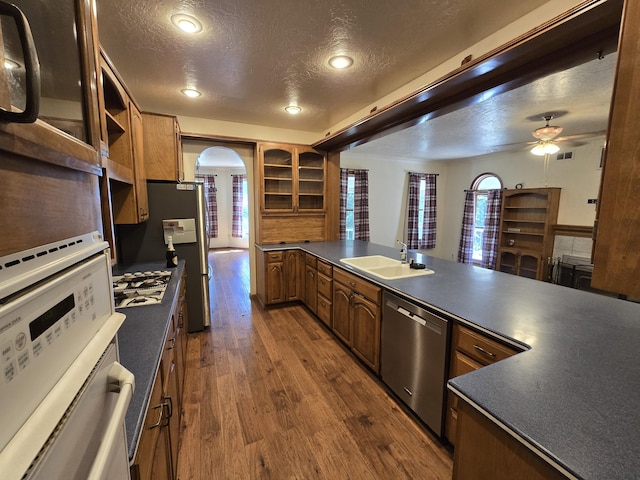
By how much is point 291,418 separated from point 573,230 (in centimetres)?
558

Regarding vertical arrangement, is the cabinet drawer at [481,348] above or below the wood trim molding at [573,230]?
below

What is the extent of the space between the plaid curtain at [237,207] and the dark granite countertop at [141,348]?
23.7ft

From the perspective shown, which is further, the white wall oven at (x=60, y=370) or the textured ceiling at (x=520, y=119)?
the textured ceiling at (x=520, y=119)

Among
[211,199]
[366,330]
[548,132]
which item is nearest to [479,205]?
[548,132]

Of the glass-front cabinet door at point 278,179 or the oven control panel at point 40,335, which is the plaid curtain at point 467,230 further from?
the oven control panel at point 40,335

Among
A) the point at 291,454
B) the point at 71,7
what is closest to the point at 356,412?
the point at 291,454

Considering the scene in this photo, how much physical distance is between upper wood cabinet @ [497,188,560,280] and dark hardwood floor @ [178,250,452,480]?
4545 mm

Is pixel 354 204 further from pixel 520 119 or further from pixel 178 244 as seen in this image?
pixel 178 244

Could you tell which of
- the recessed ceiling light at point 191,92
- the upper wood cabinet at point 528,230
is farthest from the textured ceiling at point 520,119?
the recessed ceiling light at point 191,92

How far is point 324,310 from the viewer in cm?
328

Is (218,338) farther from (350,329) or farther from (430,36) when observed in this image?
(430,36)

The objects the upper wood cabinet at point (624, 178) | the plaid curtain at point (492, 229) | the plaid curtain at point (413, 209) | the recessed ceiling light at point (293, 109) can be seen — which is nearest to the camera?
the upper wood cabinet at point (624, 178)

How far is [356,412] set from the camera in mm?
2014

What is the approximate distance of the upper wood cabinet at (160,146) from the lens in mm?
2625
